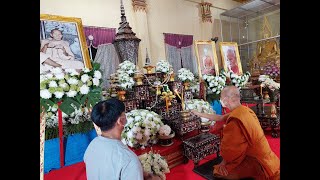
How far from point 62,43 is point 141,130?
1.91 meters

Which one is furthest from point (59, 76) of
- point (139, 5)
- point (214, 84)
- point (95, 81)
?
point (139, 5)

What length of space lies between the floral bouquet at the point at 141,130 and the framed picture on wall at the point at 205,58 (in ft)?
11.5

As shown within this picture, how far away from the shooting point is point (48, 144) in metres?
2.82

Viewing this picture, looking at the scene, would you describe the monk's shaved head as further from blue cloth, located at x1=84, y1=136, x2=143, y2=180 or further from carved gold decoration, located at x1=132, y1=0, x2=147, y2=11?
carved gold decoration, located at x1=132, y1=0, x2=147, y2=11

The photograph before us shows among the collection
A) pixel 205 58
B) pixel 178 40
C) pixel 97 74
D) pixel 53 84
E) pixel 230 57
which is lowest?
pixel 53 84

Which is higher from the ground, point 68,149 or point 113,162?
point 113,162

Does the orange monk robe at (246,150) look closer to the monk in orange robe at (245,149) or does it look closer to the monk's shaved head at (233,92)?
the monk in orange robe at (245,149)

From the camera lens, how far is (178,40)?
8.51m

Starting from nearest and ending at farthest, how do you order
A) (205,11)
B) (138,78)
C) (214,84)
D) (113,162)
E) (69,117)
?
(113,162) < (69,117) < (138,78) < (214,84) < (205,11)

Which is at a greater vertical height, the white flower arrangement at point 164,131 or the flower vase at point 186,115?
the flower vase at point 186,115

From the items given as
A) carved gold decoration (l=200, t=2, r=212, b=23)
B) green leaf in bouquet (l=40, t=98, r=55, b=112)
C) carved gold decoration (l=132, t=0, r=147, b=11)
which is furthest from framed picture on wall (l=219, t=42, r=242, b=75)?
green leaf in bouquet (l=40, t=98, r=55, b=112)

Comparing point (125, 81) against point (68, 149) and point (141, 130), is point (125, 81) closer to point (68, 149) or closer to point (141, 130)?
point (141, 130)

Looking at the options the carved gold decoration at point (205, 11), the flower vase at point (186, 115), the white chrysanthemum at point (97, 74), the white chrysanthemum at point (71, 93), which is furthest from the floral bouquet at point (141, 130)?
the carved gold decoration at point (205, 11)

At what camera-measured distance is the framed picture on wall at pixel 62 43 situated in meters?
3.28
